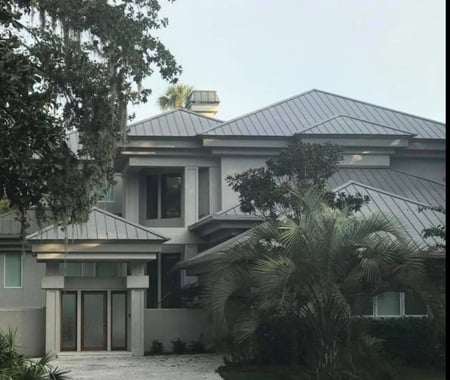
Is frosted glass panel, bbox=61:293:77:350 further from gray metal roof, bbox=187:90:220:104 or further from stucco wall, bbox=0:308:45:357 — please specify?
gray metal roof, bbox=187:90:220:104

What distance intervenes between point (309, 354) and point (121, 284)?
35.8 feet

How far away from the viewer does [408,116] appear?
3194 centimetres

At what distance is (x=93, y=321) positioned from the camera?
Answer: 83.6ft

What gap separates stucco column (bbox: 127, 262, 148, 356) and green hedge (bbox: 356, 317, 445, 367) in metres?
8.10

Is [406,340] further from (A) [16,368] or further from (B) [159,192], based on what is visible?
(B) [159,192]

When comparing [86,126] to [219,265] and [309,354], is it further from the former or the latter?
[309,354]

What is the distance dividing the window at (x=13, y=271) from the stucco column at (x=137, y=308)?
5.34 metres

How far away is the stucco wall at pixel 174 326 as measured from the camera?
2556cm

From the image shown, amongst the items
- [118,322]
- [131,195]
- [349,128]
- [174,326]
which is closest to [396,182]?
[349,128]

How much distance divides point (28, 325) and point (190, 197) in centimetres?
776

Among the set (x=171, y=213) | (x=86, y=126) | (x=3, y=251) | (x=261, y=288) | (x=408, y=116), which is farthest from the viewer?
(x=408, y=116)

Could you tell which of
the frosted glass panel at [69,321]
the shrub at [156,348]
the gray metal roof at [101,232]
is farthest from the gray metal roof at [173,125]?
the shrub at [156,348]

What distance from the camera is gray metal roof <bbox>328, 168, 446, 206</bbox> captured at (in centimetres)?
2688

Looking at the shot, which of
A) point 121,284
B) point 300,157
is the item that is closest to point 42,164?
point 300,157
